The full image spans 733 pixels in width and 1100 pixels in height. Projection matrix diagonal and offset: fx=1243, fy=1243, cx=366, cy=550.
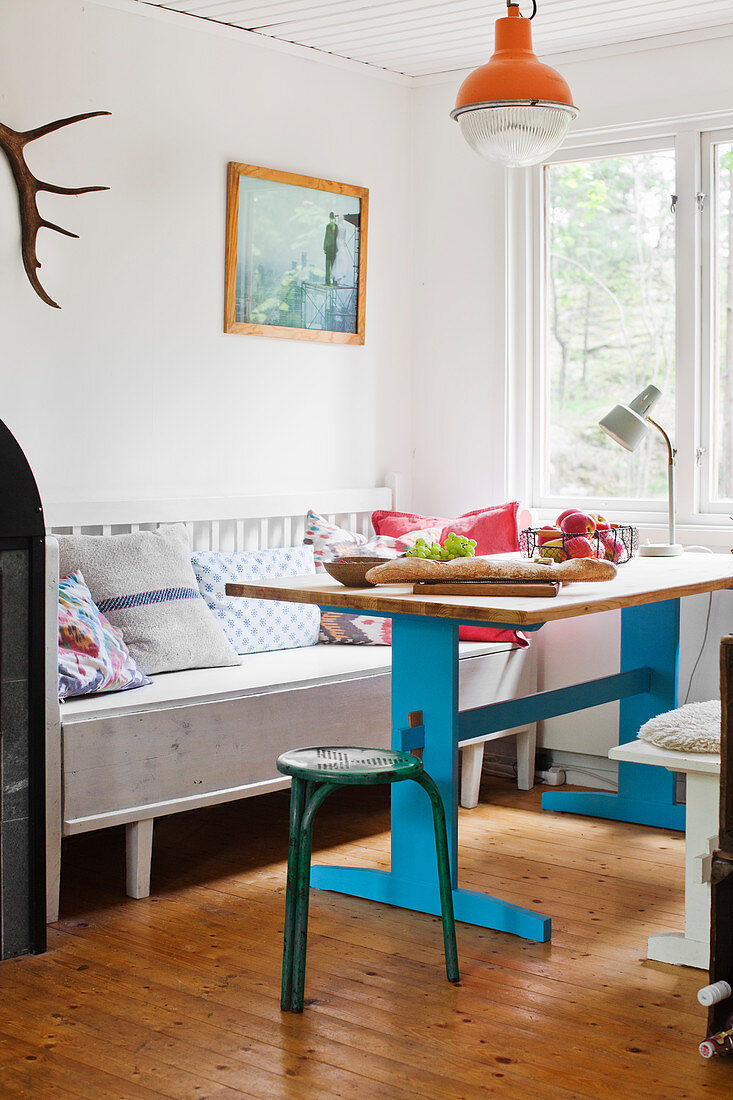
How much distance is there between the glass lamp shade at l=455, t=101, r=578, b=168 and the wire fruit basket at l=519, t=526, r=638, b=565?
3.12 feet

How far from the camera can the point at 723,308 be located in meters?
4.15

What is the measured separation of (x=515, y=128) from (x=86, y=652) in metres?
1.64

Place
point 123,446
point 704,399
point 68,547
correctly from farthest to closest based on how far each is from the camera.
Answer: point 704,399 → point 123,446 → point 68,547

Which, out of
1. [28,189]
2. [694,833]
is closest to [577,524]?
[694,833]

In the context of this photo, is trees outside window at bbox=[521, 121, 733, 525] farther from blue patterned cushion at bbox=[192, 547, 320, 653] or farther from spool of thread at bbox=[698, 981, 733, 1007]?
spool of thread at bbox=[698, 981, 733, 1007]

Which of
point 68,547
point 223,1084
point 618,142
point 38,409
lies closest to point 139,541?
point 68,547

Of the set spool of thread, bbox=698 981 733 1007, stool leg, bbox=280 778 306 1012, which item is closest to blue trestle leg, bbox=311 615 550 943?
stool leg, bbox=280 778 306 1012

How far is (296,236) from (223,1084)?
295 cm

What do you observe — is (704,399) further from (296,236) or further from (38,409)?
(38,409)

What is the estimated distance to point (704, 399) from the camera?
4188 mm

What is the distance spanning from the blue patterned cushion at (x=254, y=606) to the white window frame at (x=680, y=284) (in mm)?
1051

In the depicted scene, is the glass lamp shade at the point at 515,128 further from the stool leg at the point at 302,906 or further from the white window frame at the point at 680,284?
the stool leg at the point at 302,906

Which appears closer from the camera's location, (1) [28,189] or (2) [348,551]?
(1) [28,189]

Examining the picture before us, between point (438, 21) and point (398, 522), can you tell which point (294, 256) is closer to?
point (438, 21)
